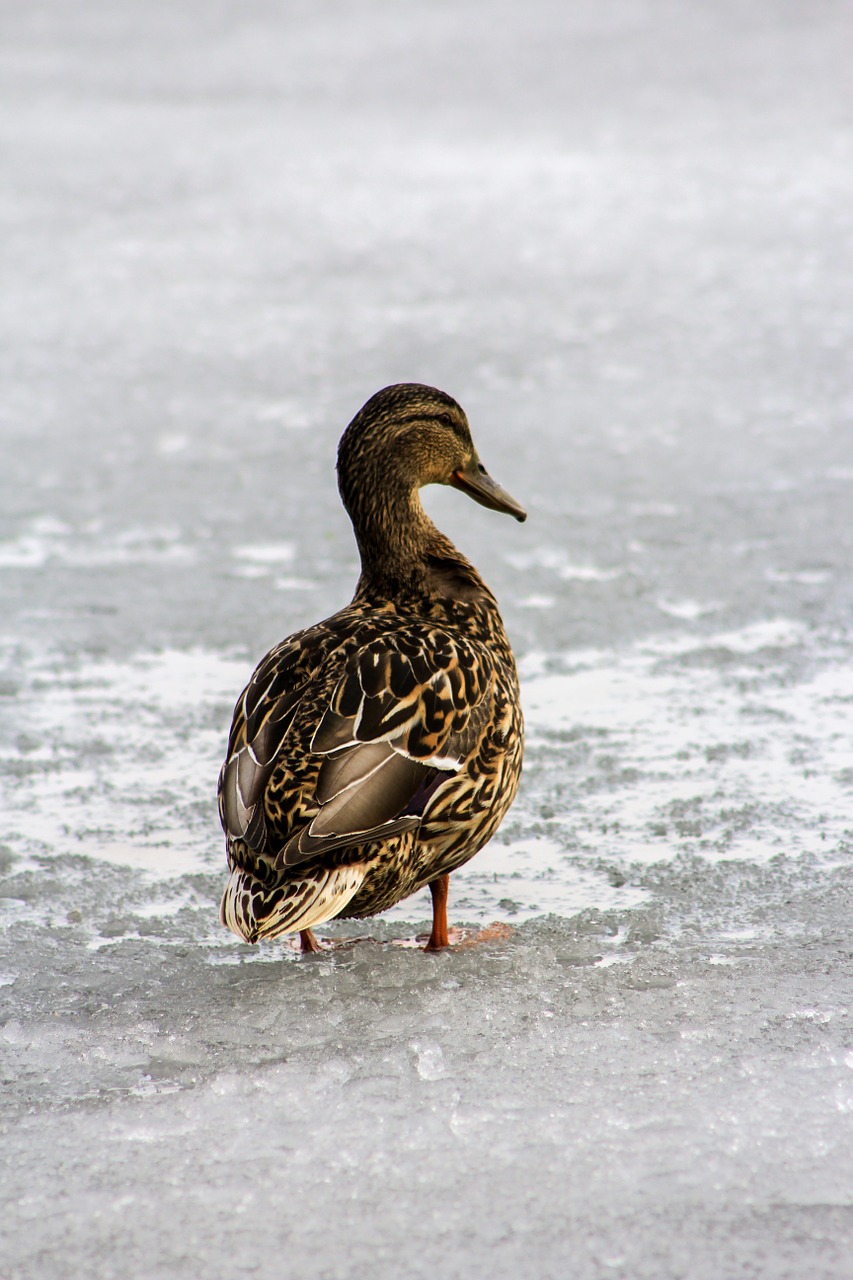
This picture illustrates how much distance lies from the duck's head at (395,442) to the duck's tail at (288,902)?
3.52 feet

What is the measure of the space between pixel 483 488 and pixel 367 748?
1.13m

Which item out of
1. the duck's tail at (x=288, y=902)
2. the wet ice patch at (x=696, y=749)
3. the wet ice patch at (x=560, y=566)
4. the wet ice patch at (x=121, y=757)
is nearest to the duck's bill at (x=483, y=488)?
the wet ice patch at (x=696, y=749)

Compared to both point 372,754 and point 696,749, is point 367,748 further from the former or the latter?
point 696,749

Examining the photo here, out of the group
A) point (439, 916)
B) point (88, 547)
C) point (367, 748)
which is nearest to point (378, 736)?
point (367, 748)

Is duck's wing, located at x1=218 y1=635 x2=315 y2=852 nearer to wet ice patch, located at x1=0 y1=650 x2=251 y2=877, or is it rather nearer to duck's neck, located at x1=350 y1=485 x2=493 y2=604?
duck's neck, located at x1=350 y1=485 x2=493 y2=604

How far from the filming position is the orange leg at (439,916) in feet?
10.7

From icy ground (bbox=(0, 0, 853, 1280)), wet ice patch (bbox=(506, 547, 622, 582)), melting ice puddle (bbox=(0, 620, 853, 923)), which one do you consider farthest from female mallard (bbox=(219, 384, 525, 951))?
wet ice patch (bbox=(506, 547, 622, 582))

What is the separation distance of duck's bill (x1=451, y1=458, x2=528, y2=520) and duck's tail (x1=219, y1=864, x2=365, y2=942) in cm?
126

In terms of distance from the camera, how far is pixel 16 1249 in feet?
7.22

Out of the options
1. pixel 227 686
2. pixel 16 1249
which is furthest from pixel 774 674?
pixel 16 1249

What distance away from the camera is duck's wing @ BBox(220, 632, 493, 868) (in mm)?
2877

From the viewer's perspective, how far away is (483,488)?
3.92 m

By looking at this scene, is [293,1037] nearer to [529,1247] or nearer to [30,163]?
[529,1247]

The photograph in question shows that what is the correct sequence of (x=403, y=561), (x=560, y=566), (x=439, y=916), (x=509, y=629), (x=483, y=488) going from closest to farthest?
1. (x=439, y=916)
2. (x=403, y=561)
3. (x=483, y=488)
4. (x=509, y=629)
5. (x=560, y=566)
